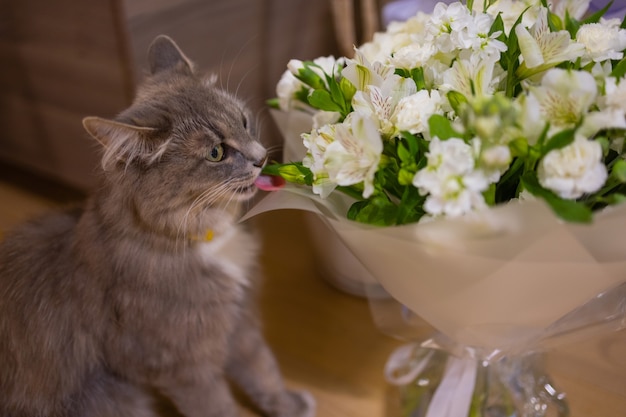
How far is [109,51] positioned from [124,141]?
2.00 ft

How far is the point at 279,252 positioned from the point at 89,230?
65 cm

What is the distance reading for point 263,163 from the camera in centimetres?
94

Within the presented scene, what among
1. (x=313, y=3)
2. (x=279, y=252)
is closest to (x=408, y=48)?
(x=279, y=252)

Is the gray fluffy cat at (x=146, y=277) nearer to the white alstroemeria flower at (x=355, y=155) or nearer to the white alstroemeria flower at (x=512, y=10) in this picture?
the white alstroemeria flower at (x=355, y=155)

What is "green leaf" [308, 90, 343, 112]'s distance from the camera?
2.44ft

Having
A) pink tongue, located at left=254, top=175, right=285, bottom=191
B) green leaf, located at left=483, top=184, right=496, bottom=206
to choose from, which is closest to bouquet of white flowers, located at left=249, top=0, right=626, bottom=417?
green leaf, located at left=483, top=184, right=496, bottom=206

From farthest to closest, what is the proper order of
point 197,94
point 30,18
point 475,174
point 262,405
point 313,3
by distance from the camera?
point 313,3, point 30,18, point 262,405, point 197,94, point 475,174

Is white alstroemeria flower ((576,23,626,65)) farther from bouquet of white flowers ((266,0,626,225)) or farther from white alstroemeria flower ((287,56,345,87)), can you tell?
white alstroemeria flower ((287,56,345,87))

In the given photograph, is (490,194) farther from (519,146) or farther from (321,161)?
(321,161)

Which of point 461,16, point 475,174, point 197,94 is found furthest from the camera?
point 197,94

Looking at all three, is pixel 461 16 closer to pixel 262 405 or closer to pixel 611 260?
pixel 611 260

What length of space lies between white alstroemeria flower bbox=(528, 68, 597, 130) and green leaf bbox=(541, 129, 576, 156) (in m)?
0.02

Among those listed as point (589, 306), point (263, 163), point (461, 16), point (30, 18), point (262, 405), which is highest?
point (461, 16)

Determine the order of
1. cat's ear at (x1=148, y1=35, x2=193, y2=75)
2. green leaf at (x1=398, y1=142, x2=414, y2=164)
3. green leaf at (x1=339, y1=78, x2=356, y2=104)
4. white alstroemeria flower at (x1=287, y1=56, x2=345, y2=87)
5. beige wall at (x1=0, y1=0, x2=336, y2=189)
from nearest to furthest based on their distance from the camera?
green leaf at (x1=398, y1=142, x2=414, y2=164) < green leaf at (x1=339, y1=78, x2=356, y2=104) < white alstroemeria flower at (x1=287, y1=56, x2=345, y2=87) < cat's ear at (x1=148, y1=35, x2=193, y2=75) < beige wall at (x1=0, y1=0, x2=336, y2=189)
